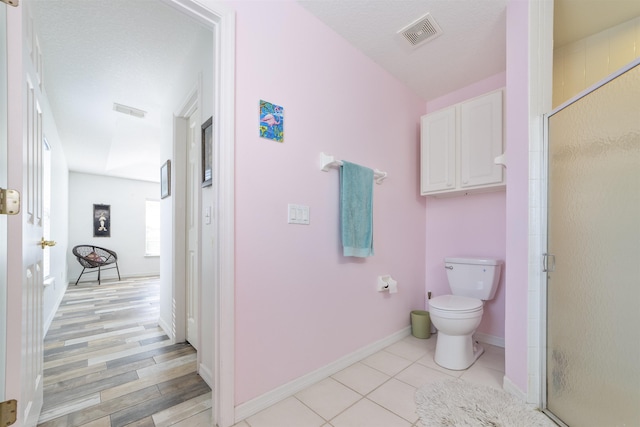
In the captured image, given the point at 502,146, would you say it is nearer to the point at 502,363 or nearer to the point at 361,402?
the point at 502,363

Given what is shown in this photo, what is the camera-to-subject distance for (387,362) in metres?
1.96

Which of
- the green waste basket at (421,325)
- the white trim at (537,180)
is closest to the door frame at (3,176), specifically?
the white trim at (537,180)

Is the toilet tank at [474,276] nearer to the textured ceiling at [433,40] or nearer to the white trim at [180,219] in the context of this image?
the textured ceiling at [433,40]

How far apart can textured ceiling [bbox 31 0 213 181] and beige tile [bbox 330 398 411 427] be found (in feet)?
8.02

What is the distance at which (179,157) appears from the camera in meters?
2.42

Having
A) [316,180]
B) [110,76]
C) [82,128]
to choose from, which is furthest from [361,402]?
[82,128]

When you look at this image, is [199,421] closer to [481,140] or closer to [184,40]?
[184,40]

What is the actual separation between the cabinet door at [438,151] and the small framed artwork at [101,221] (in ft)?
21.2

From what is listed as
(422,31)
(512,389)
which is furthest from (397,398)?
(422,31)

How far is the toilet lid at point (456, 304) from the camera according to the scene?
181 centimetres

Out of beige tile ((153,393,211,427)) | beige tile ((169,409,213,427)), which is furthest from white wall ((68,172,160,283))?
beige tile ((169,409,213,427))

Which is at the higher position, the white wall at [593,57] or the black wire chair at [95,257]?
the white wall at [593,57]

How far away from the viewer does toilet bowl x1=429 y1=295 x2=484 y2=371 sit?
180 centimetres

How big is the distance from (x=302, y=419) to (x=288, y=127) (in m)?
1.58
